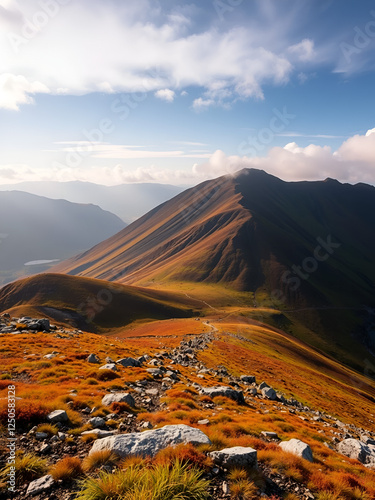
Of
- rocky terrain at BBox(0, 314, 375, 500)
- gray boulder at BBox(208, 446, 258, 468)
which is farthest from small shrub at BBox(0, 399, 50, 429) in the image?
gray boulder at BBox(208, 446, 258, 468)

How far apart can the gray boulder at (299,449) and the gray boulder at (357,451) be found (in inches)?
285

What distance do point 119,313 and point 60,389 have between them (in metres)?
117

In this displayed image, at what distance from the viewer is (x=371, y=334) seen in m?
189

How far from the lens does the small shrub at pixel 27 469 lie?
334 inches

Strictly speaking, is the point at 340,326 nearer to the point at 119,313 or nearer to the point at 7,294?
the point at 119,313

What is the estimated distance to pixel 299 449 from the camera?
12219mm

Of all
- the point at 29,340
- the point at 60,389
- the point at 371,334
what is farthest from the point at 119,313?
the point at 371,334

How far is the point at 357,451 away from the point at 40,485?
62.1 feet

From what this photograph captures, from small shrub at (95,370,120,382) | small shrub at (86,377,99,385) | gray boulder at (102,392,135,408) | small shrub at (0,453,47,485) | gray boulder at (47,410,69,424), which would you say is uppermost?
small shrub at (0,453,47,485)

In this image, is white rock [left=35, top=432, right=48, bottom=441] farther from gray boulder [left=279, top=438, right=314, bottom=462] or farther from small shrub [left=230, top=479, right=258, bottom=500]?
gray boulder [left=279, top=438, right=314, bottom=462]

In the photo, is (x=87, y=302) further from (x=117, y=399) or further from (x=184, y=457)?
(x=184, y=457)

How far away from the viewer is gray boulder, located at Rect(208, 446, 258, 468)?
952cm

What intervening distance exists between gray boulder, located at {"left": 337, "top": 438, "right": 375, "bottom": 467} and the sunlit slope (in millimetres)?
108149

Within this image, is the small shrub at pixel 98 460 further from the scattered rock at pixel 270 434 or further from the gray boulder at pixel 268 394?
the gray boulder at pixel 268 394
